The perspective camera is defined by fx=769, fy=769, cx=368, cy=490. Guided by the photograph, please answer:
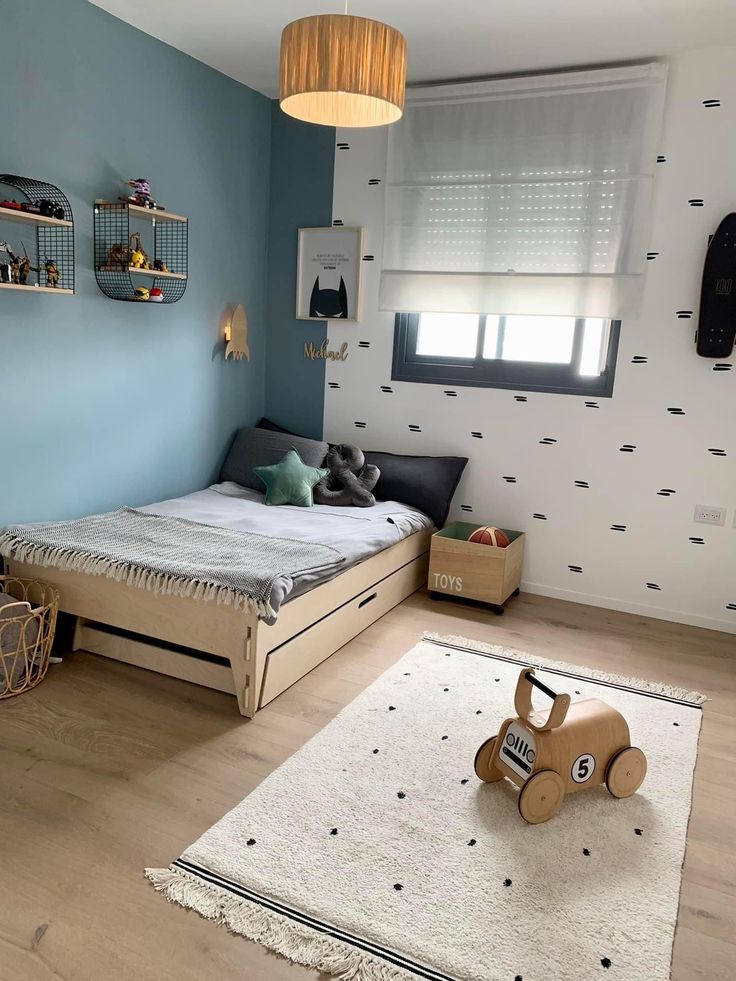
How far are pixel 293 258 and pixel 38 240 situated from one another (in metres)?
1.59

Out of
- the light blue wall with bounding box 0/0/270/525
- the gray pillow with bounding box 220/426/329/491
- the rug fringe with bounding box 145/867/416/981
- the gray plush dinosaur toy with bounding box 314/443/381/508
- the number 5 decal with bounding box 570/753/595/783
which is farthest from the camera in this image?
the gray pillow with bounding box 220/426/329/491

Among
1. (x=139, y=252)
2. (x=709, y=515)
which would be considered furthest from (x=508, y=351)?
(x=139, y=252)

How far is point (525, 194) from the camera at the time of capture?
3.53 m

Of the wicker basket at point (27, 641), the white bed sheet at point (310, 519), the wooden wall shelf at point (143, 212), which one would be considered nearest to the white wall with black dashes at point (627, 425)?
the white bed sheet at point (310, 519)

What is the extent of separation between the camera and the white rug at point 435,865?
1.59 meters

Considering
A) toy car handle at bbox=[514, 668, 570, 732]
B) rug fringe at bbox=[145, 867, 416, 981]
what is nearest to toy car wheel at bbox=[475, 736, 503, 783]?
toy car handle at bbox=[514, 668, 570, 732]

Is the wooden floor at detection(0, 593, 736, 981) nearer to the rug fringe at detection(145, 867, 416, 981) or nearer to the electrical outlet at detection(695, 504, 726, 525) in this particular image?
the rug fringe at detection(145, 867, 416, 981)

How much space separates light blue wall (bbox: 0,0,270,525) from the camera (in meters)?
2.84

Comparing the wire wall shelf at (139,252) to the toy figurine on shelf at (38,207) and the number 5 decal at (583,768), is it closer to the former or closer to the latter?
the toy figurine on shelf at (38,207)

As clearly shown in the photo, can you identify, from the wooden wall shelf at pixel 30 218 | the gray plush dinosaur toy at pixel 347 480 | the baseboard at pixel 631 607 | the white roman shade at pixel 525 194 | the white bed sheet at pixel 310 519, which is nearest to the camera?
the wooden wall shelf at pixel 30 218

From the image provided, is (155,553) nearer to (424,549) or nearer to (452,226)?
(424,549)

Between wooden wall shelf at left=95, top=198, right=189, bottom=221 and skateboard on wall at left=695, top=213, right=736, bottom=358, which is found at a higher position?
wooden wall shelf at left=95, top=198, right=189, bottom=221

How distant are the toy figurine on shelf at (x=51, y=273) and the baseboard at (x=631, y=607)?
2527mm

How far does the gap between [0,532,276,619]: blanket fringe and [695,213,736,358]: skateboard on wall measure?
2199mm
